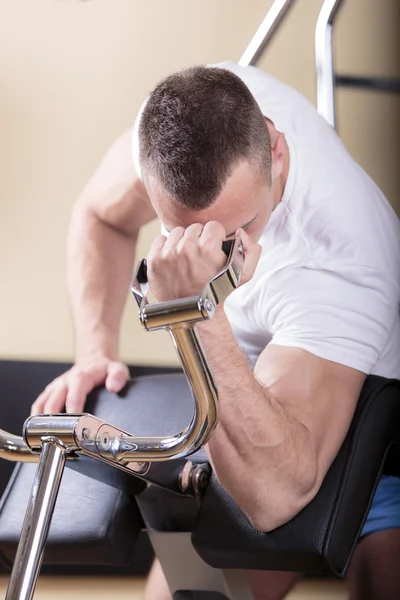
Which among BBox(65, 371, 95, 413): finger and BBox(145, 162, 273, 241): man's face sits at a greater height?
BBox(145, 162, 273, 241): man's face

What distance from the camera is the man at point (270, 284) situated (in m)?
0.86

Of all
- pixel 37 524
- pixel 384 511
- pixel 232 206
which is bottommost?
pixel 384 511

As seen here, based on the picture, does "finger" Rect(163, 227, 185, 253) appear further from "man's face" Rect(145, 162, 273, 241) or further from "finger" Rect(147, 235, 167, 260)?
"man's face" Rect(145, 162, 273, 241)

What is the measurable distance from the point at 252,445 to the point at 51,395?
380mm

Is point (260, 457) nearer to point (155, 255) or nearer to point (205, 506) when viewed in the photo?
point (205, 506)

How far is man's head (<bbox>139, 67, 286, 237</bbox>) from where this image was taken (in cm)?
93

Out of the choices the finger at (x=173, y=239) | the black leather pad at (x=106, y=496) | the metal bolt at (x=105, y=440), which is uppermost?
the finger at (x=173, y=239)

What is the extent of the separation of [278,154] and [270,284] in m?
0.18

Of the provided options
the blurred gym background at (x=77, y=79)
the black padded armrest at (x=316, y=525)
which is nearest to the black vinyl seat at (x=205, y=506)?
the black padded armrest at (x=316, y=525)

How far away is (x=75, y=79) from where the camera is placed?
173cm

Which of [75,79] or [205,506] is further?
[75,79]

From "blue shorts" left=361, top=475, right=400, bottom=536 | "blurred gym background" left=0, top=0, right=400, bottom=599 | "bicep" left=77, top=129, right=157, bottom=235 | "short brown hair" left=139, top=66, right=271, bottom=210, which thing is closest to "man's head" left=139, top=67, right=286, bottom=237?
"short brown hair" left=139, top=66, right=271, bottom=210

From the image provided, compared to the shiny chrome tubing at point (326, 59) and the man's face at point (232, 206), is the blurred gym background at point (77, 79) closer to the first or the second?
the shiny chrome tubing at point (326, 59)

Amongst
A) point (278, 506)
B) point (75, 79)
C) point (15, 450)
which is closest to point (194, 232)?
point (15, 450)
